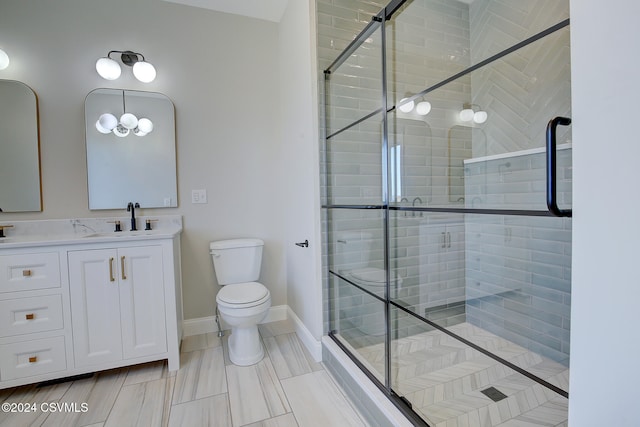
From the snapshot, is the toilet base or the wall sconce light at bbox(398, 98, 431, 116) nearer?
the wall sconce light at bbox(398, 98, 431, 116)

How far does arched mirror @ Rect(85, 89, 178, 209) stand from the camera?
217 cm

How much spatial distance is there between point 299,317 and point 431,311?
3.43 ft

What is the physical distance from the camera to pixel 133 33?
7.32ft

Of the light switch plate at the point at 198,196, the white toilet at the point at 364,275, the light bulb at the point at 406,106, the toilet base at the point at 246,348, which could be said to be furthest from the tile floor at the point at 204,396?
the light bulb at the point at 406,106

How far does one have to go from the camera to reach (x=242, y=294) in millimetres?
2039

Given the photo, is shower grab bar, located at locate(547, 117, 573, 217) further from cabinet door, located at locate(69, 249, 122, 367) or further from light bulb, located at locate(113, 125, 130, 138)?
light bulb, located at locate(113, 125, 130, 138)

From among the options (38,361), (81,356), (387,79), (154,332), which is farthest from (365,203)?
(38,361)

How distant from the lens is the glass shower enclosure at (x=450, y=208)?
1.49 metres

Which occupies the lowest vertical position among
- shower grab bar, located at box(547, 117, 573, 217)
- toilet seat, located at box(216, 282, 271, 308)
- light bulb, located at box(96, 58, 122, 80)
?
toilet seat, located at box(216, 282, 271, 308)

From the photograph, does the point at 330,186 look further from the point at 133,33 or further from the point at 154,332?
the point at 133,33

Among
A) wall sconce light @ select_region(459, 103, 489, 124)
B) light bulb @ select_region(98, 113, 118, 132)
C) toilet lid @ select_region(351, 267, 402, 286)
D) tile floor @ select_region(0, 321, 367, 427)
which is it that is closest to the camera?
tile floor @ select_region(0, 321, 367, 427)

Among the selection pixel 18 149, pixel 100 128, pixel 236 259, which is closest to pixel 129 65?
pixel 100 128

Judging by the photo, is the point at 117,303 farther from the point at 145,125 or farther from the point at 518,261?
the point at 518,261

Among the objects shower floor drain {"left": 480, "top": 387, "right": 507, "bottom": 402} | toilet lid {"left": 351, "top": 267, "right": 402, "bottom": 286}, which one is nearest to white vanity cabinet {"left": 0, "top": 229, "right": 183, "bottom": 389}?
toilet lid {"left": 351, "top": 267, "right": 402, "bottom": 286}
